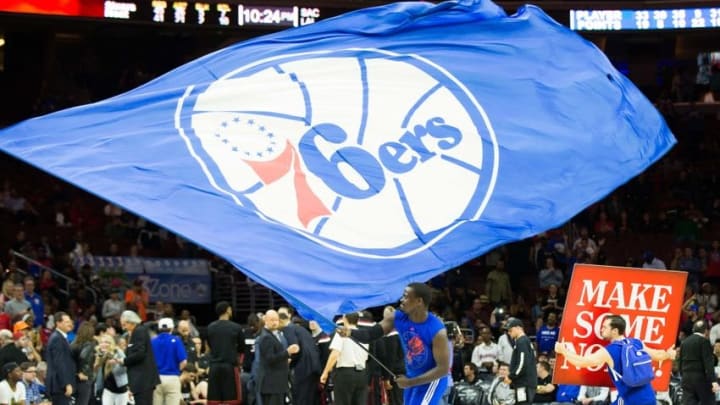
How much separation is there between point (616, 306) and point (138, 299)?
12.9 metres

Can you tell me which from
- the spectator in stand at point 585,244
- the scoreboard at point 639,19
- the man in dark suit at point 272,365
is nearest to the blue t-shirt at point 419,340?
the man in dark suit at point 272,365

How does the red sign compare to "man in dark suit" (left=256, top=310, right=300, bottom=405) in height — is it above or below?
above

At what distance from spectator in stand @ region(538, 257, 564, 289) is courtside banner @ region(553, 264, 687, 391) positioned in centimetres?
1461

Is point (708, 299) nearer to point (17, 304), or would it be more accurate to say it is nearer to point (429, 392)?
point (17, 304)

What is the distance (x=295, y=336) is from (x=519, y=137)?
7231 millimetres

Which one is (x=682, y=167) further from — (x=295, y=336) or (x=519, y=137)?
(x=519, y=137)

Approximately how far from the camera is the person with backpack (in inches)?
467

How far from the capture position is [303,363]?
1853cm

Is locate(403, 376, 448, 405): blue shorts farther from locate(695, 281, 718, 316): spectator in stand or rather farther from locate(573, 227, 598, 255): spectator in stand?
locate(573, 227, 598, 255): spectator in stand

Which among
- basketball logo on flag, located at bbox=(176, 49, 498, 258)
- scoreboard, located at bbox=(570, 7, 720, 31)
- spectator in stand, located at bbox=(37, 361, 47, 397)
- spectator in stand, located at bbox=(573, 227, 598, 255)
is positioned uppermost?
scoreboard, located at bbox=(570, 7, 720, 31)

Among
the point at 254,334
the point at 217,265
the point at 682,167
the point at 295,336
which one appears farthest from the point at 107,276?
the point at 682,167

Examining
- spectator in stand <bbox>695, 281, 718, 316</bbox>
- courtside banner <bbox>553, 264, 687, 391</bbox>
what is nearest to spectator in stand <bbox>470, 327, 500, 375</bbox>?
spectator in stand <bbox>695, 281, 718, 316</bbox>

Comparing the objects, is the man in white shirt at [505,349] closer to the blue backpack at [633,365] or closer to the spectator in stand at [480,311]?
the spectator in stand at [480,311]

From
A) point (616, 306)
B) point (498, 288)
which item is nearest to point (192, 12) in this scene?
point (498, 288)
